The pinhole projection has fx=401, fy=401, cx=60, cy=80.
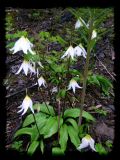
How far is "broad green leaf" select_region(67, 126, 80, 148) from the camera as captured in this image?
2.78 metres

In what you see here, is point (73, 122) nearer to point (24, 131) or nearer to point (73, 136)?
point (73, 136)

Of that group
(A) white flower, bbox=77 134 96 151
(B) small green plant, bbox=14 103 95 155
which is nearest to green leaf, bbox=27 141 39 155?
(B) small green plant, bbox=14 103 95 155

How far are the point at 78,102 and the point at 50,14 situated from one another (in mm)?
2036

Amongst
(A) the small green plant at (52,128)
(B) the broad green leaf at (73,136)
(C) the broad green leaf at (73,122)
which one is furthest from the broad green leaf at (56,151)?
(C) the broad green leaf at (73,122)

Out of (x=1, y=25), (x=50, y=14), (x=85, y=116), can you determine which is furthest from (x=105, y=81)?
(x=50, y=14)

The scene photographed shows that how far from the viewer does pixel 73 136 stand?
283 cm

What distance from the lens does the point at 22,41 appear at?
246cm

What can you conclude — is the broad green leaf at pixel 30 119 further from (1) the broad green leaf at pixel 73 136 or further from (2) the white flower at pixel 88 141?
(2) the white flower at pixel 88 141

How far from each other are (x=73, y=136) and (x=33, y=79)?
104 cm

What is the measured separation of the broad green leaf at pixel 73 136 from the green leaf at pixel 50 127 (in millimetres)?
87

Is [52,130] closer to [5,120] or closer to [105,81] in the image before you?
[5,120]

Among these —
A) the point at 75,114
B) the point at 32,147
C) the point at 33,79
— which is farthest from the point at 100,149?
the point at 33,79

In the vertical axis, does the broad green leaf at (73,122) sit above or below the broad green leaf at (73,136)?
above

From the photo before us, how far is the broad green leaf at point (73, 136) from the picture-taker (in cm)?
278
